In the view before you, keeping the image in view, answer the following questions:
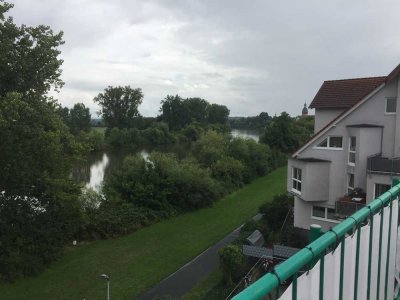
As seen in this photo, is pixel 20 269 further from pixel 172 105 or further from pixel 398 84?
pixel 172 105

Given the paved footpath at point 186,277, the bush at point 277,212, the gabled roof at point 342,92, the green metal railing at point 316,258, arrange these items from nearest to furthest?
1. the green metal railing at point 316,258
2. the paved footpath at point 186,277
3. the gabled roof at point 342,92
4. the bush at point 277,212

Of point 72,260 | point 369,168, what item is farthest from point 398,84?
point 72,260

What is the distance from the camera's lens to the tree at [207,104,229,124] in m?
129

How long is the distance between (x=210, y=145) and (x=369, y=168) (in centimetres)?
3448

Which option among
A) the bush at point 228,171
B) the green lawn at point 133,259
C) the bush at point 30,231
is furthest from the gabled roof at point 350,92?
the bush at point 228,171

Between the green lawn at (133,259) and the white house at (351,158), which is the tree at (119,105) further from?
the white house at (351,158)

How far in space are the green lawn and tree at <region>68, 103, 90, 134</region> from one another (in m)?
64.1

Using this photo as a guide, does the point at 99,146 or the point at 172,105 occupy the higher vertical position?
the point at 172,105

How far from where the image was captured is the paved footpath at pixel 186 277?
63.5 ft

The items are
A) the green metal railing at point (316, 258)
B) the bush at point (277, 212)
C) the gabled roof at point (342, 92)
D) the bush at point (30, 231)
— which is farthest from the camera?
the bush at point (277, 212)

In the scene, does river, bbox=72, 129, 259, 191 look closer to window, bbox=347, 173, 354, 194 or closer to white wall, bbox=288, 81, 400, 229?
white wall, bbox=288, 81, 400, 229

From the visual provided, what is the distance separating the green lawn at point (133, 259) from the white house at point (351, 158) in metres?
7.92

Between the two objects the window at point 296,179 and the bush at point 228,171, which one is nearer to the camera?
the window at point 296,179

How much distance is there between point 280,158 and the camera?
6200cm
